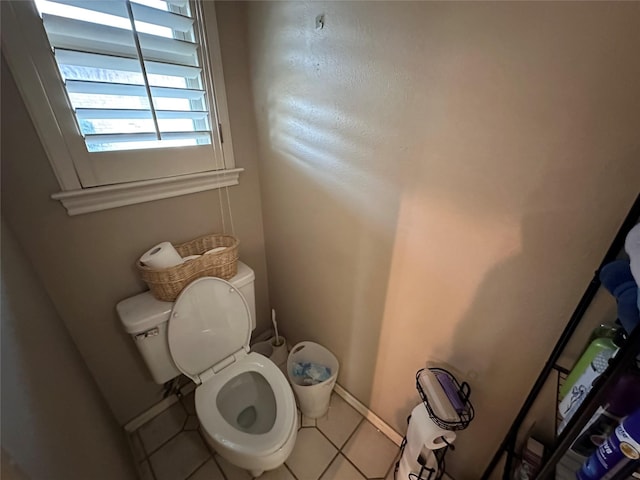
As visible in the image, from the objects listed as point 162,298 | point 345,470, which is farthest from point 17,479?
point 345,470

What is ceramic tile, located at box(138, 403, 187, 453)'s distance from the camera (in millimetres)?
1245

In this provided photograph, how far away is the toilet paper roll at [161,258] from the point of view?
97 centimetres

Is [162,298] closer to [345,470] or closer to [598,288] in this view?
[345,470]

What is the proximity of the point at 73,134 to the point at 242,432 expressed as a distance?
117cm

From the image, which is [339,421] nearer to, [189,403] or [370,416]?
[370,416]

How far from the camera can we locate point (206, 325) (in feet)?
3.57

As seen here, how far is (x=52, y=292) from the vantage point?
0.91 meters

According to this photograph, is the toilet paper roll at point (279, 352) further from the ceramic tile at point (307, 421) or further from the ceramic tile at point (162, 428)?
the ceramic tile at point (162, 428)

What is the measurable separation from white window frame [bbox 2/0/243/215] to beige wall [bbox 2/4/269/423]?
0.11 ft

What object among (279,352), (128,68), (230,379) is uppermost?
(128,68)

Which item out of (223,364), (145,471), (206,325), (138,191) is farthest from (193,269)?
(145,471)

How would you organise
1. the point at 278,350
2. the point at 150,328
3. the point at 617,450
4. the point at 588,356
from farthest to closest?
1. the point at 278,350
2. the point at 150,328
3. the point at 588,356
4. the point at 617,450

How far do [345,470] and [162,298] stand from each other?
1.11m

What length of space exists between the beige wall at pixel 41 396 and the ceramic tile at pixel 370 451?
921 mm
